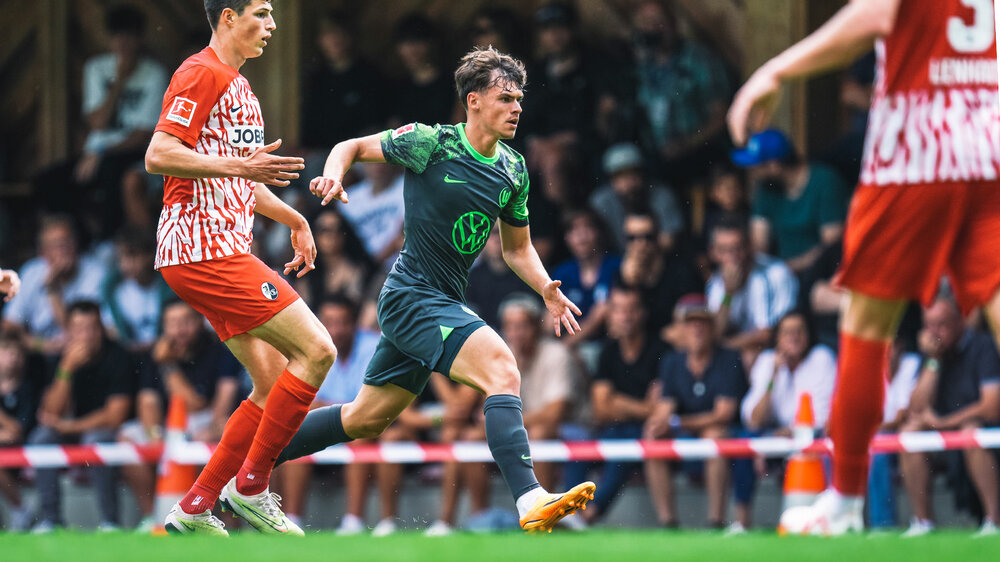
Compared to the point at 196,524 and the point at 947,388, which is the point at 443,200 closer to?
the point at 196,524

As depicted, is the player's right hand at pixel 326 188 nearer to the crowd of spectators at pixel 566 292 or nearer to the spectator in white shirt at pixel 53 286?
the crowd of spectators at pixel 566 292

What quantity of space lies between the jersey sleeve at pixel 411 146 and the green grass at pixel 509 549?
1.67 meters

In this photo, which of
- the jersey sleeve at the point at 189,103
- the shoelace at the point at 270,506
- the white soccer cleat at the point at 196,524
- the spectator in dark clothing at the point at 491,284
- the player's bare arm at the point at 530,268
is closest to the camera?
the jersey sleeve at the point at 189,103

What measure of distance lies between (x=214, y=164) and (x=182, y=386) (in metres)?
5.45

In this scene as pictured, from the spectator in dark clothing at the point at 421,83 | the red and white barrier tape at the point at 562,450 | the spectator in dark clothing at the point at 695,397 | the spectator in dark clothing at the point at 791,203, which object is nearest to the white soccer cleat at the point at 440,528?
the red and white barrier tape at the point at 562,450

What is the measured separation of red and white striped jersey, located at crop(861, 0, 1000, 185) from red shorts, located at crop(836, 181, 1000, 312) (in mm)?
48

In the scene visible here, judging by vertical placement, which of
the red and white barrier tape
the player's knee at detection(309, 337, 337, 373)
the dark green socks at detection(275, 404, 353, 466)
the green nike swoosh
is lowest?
the red and white barrier tape

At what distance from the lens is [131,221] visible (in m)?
12.6

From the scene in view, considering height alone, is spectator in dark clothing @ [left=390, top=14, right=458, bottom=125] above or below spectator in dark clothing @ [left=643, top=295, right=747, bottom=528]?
above

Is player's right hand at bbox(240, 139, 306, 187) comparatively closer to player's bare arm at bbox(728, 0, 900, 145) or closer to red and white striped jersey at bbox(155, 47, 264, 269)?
red and white striped jersey at bbox(155, 47, 264, 269)

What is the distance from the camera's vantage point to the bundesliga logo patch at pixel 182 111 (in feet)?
19.9

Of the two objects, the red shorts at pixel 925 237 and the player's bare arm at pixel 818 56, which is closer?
the player's bare arm at pixel 818 56

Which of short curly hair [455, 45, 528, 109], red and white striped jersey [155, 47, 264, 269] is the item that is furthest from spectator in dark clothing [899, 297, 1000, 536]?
red and white striped jersey [155, 47, 264, 269]

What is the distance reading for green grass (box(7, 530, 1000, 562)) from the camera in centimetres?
464
